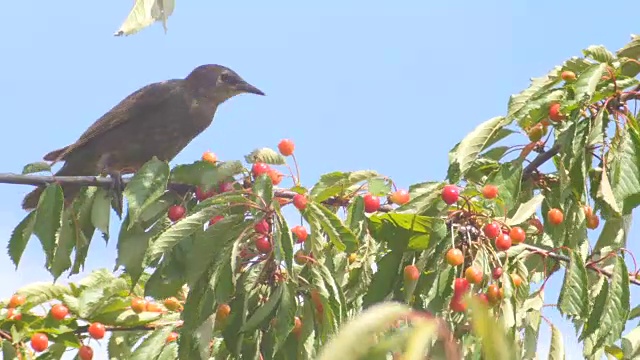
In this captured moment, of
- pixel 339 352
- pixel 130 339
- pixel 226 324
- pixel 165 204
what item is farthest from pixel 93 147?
pixel 339 352

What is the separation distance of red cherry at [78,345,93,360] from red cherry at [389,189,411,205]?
191 cm

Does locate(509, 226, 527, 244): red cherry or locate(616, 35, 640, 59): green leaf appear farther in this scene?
locate(616, 35, 640, 59): green leaf

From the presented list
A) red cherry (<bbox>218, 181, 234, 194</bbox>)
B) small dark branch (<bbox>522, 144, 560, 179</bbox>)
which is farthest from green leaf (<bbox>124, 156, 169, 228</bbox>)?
small dark branch (<bbox>522, 144, 560, 179</bbox>)

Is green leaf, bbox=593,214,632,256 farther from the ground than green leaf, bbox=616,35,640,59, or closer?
closer

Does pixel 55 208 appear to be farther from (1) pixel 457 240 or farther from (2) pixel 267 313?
(1) pixel 457 240

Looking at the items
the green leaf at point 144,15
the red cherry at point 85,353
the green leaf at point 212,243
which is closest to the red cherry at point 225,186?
the green leaf at point 212,243

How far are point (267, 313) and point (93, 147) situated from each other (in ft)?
14.1

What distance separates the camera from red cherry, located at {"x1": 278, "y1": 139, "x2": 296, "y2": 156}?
4707 mm

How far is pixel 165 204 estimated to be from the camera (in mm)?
4859

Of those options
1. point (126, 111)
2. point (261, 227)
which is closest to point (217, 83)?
point (126, 111)

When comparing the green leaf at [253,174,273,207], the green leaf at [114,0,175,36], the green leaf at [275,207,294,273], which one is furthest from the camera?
the green leaf at [253,174,273,207]

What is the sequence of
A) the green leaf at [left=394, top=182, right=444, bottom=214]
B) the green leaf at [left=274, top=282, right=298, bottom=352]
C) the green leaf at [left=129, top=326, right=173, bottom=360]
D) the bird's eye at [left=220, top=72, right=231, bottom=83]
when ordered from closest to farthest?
the green leaf at [left=274, top=282, right=298, bottom=352] → the green leaf at [left=394, top=182, right=444, bottom=214] → the green leaf at [left=129, top=326, right=173, bottom=360] → the bird's eye at [left=220, top=72, right=231, bottom=83]

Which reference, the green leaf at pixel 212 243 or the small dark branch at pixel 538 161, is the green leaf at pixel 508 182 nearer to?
the small dark branch at pixel 538 161

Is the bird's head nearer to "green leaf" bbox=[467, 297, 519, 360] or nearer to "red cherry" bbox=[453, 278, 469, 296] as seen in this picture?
"red cherry" bbox=[453, 278, 469, 296]
